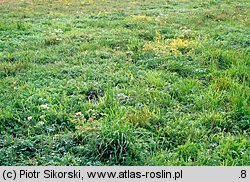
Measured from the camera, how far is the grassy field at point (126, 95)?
14.2 ft

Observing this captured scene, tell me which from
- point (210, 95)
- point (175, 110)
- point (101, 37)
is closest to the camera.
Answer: point (175, 110)

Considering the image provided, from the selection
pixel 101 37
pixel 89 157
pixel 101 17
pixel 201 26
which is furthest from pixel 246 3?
pixel 89 157

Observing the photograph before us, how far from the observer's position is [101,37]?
33.2ft

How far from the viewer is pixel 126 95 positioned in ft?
19.6

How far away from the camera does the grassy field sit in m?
4.32

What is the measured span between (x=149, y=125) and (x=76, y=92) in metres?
1.86
